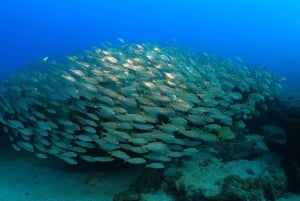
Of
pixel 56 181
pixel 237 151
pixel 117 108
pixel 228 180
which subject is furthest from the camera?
pixel 237 151

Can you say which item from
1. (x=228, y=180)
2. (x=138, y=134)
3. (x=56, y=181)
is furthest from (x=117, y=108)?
(x=228, y=180)

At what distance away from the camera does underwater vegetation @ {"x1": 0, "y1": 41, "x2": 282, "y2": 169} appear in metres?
8.17

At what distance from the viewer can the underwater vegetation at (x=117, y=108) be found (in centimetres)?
817

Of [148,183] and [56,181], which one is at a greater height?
[56,181]

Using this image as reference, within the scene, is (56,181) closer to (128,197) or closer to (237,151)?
(128,197)

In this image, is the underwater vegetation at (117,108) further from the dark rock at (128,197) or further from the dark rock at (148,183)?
the dark rock at (128,197)

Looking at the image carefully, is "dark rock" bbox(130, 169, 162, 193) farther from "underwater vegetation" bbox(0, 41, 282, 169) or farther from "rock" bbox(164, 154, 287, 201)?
"underwater vegetation" bbox(0, 41, 282, 169)

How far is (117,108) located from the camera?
834 centimetres

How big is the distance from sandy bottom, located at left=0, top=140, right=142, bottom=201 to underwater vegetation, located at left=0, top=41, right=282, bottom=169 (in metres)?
0.45

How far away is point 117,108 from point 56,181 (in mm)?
2704

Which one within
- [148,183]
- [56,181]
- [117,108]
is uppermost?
[117,108]

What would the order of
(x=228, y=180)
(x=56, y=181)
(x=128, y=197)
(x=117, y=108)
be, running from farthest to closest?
(x=56, y=181) → (x=117, y=108) → (x=228, y=180) → (x=128, y=197)

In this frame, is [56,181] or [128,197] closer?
[128,197]

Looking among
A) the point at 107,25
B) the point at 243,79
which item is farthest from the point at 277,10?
the point at 243,79
